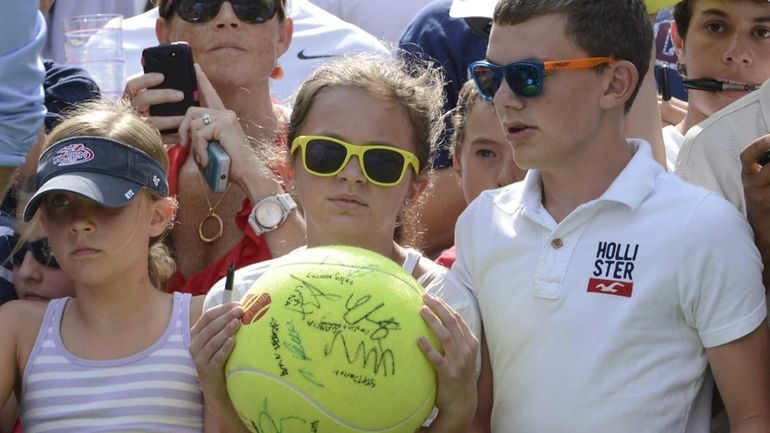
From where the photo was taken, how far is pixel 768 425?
3.38 metres

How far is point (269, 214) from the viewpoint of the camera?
185 inches

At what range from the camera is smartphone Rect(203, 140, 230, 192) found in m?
4.66

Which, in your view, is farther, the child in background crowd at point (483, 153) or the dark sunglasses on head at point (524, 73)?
the child in background crowd at point (483, 153)

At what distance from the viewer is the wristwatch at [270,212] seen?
4.66 m

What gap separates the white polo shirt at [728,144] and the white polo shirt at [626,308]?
42 cm

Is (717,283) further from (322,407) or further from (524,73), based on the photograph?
(322,407)

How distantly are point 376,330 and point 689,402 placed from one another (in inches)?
40.3

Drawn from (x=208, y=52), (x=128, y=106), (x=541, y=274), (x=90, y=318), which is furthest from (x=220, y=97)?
(x=541, y=274)

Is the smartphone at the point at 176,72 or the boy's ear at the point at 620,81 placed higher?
the boy's ear at the point at 620,81

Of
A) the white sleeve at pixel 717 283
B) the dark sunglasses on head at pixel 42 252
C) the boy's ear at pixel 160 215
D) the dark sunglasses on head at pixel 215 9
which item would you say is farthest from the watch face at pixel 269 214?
the white sleeve at pixel 717 283

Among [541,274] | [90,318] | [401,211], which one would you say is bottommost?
[90,318]

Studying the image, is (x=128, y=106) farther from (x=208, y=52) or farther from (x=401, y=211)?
(x=401, y=211)

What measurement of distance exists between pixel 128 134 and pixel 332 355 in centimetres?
154

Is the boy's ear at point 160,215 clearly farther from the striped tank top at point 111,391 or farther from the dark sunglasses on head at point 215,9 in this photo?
the dark sunglasses on head at point 215,9
